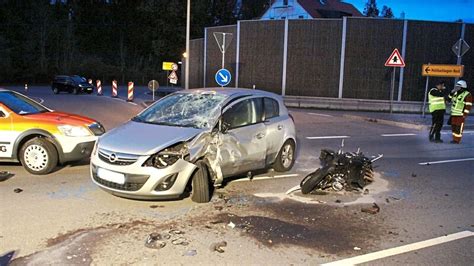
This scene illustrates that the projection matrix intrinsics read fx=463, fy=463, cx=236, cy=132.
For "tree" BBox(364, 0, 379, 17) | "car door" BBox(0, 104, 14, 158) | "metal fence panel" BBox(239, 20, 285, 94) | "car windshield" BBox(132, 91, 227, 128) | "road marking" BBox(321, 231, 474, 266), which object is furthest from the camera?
"tree" BBox(364, 0, 379, 17)

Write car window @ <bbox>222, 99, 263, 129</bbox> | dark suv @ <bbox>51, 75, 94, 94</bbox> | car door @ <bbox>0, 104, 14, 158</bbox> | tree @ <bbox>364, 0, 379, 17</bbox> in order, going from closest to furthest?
car window @ <bbox>222, 99, 263, 129</bbox>
car door @ <bbox>0, 104, 14, 158</bbox>
dark suv @ <bbox>51, 75, 94, 94</bbox>
tree @ <bbox>364, 0, 379, 17</bbox>

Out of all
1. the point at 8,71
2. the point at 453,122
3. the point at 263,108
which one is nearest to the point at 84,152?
the point at 263,108

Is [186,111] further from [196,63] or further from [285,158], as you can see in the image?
[196,63]

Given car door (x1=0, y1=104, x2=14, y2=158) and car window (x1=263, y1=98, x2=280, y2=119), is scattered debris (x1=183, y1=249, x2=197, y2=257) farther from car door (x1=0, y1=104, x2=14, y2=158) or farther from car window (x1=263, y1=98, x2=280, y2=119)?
car door (x1=0, y1=104, x2=14, y2=158)

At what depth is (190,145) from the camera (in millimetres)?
6199

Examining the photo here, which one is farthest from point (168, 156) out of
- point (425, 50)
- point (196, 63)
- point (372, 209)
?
point (196, 63)

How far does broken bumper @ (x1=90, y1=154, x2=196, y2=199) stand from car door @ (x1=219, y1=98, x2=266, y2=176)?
0.85 metres

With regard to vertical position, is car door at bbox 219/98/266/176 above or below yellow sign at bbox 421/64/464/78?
below

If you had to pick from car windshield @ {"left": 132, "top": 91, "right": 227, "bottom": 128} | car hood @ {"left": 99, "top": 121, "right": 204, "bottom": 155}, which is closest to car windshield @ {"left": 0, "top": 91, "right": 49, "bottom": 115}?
car windshield @ {"left": 132, "top": 91, "right": 227, "bottom": 128}

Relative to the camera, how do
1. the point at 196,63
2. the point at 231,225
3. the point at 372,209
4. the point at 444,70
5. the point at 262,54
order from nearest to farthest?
the point at 231,225 < the point at 372,209 < the point at 444,70 < the point at 262,54 < the point at 196,63

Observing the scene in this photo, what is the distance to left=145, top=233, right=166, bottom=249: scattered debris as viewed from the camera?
15.6 ft

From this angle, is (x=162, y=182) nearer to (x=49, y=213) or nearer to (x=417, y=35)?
(x=49, y=213)

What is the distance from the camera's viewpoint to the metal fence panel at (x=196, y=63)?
3269 cm

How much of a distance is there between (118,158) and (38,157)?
100 inches
